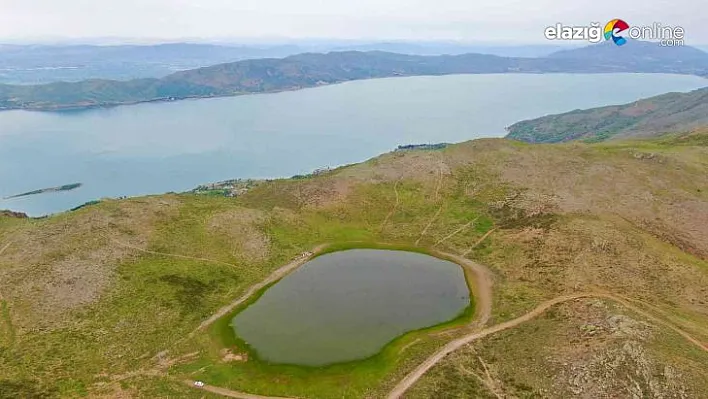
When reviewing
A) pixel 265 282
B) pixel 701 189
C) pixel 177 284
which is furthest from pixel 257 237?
pixel 701 189

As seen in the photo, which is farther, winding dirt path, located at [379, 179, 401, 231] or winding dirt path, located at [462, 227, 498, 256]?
winding dirt path, located at [379, 179, 401, 231]

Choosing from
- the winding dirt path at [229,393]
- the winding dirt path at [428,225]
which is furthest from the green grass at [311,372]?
the winding dirt path at [428,225]

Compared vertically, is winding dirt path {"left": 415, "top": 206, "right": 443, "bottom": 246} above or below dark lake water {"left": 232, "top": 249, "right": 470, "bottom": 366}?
above

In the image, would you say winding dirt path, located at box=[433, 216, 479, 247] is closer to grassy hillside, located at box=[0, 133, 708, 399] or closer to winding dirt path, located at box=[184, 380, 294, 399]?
grassy hillside, located at box=[0, 133, 708, 399]

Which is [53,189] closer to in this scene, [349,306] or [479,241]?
[349,306]

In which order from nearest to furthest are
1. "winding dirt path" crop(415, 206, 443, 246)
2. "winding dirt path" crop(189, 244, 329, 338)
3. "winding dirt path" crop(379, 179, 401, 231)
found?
"winding dirt path" crop(189, 244, 329, 338) → "winding dirt path" crop(415, 206, 443, 246) → "winding dirt path" crop(379, 179, 401, 231)

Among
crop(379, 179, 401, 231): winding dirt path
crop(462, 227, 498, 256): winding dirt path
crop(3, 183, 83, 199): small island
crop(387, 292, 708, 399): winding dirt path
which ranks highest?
crop(379, 179, 401, 231): winding dirt path

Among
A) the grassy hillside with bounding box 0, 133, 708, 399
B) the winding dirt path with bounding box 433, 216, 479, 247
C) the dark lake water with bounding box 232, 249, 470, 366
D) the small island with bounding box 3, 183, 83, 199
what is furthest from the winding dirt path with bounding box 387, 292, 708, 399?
the small island with bounding box 3, 183, 83, 199

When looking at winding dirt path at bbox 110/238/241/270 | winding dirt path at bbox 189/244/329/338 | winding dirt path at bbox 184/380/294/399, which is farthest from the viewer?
winding dirt path at bbox 110/238/241/270
